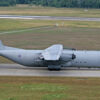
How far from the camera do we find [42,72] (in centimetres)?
2856

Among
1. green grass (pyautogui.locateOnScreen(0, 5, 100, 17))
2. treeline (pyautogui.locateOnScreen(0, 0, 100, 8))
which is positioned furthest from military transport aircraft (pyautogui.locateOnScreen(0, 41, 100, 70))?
treeline (pyautogui.locateOnScreen(0, 0, 100, 8))

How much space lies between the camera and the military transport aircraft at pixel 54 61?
95.8 ft

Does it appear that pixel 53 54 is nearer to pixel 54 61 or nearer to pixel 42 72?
pixel 54 61

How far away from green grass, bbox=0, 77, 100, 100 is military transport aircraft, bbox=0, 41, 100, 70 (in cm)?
377

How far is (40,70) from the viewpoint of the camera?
29656mm

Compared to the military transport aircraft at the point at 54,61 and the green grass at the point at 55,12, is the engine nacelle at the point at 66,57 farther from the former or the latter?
the green grass at the point at 55,12

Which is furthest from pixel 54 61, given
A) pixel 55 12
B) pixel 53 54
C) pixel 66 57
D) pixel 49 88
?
pixel 55 12

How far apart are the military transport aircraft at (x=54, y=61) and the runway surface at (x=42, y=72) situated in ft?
1.90

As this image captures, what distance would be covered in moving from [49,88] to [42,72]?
7.79 m

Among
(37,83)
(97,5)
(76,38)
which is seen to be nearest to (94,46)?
(76,38)

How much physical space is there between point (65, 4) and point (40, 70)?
4597 inches

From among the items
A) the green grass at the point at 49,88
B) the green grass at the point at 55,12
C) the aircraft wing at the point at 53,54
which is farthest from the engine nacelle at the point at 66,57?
the green grass at the point at 55,12

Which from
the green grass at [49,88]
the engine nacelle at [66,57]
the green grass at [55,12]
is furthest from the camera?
the green grass at [55,12]

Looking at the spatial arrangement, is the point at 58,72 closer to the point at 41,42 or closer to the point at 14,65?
the point at 14,65
